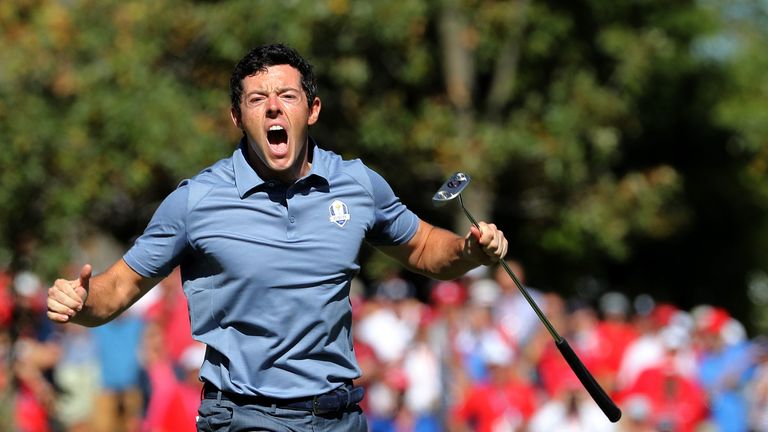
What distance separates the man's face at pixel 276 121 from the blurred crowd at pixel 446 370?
5.86 m

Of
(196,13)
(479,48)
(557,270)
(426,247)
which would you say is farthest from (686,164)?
(426,247)

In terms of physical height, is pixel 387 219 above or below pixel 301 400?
above

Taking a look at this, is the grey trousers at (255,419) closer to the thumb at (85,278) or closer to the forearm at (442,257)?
the thumb at (85,278)

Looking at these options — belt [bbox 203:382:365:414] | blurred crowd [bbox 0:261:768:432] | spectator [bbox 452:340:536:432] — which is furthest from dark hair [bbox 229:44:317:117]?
spectator [bbox 452:340:536:432]

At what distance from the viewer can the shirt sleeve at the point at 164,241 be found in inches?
218

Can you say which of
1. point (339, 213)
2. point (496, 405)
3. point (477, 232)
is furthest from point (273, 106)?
point (496, 405)

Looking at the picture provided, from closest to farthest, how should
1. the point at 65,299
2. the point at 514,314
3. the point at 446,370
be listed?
the point at 65,299 → the point at 446,370 → the point at 514,314

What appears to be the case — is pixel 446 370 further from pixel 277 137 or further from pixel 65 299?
pixel 65 299

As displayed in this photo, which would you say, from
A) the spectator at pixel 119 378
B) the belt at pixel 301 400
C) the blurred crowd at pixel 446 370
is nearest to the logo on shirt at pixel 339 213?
the belt at pixel 301 400

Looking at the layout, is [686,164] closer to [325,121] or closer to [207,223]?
[325,121]

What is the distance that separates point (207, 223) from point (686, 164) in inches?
904

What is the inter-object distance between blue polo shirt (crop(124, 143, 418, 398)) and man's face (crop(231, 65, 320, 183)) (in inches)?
2.6

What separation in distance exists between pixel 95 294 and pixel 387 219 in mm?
1258

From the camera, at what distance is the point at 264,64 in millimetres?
5742
